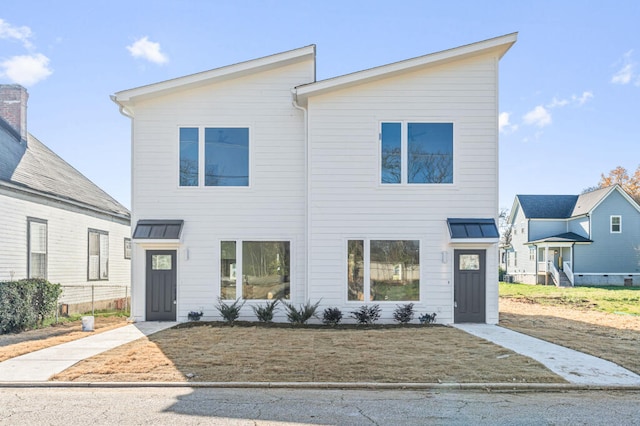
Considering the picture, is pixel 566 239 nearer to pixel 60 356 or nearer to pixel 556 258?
pixel 556 258

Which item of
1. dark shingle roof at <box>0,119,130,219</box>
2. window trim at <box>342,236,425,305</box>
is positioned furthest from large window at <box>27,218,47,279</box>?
window trim at <box>342,236,425,305</box>

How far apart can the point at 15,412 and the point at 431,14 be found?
1361 centimetres

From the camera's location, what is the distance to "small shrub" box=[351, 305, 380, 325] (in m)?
12.6

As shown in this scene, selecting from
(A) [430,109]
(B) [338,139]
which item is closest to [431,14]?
(A) [430,109]

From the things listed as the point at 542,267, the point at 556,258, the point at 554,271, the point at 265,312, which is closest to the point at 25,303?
the point at 265,312

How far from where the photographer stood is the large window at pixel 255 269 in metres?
13.2

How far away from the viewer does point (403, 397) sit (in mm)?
6289

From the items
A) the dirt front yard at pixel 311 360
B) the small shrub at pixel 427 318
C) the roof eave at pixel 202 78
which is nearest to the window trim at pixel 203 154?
the roof eave at pixel 202 78

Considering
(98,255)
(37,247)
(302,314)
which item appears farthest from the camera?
(98,255)

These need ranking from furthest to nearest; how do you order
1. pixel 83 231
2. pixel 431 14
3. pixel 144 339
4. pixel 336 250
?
pixel 83 231, pixel 431 14, pixel 336 250, pixel 144 339

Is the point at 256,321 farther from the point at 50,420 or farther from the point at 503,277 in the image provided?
the point at 503,277

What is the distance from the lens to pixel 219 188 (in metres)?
13.4

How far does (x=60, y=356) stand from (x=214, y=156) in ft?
21.5

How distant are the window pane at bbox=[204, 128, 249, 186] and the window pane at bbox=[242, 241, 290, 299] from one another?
5.93 ft
